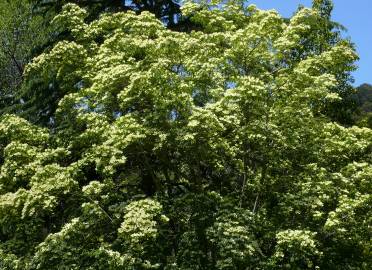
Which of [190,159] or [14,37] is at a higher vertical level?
[14,37]

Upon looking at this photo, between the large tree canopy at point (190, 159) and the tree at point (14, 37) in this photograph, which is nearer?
the large tree canopy at point (190, 159)

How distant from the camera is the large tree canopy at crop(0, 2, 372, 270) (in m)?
11.7

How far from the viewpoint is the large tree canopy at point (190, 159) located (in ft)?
38.5

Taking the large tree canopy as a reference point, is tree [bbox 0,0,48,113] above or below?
above

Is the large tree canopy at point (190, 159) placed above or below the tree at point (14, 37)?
below

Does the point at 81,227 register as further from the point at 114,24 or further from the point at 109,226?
the point at 114,24

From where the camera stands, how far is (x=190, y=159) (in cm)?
1309

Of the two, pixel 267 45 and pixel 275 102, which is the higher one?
pixel 267 45

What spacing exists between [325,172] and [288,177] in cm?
106

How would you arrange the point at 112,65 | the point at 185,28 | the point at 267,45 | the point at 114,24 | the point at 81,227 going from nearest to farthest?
the point at 81,227
the point at 112,65
the point at 267,45
the point at 114,24
the point at 185,28

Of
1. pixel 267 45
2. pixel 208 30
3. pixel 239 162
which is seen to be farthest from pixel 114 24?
pixel 239 162

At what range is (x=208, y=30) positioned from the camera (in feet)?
53.0

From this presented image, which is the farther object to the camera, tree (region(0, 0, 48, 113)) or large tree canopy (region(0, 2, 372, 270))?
tree (region(0, 0, 48, 113))

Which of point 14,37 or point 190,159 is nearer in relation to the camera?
point 190,159
